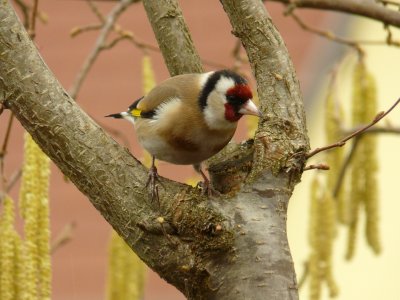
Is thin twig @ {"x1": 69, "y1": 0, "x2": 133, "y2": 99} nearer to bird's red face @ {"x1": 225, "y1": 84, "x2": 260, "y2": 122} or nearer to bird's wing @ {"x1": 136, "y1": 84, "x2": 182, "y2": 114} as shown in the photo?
bird's wing @ {"x1": 136, "y1": 84, "x2": 182, "y2": 114}

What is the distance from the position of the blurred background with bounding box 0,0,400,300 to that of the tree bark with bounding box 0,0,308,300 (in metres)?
4.43

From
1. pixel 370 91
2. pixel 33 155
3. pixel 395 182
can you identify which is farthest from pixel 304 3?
pixel 395 182

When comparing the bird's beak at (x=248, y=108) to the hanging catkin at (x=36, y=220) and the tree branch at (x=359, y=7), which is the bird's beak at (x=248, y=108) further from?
the hanging catkin at (x=36, y=220)

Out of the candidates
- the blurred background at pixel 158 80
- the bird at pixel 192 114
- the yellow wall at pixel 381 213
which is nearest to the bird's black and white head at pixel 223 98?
the bird at pixel 192 114

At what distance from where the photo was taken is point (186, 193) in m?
1.87

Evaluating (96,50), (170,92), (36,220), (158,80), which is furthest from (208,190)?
(158,80)

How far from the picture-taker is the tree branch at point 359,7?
2.60 meters

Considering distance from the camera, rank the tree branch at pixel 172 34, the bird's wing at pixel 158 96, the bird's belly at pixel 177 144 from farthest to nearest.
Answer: the bird's wing at pixel 158 96 < the bird's belly at pixel 177 144 < the tree branch at pixel 172 34

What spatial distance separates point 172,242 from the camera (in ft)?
5.89

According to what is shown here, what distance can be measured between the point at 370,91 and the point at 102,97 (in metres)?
4.38

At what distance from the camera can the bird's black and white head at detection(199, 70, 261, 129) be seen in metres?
2.58

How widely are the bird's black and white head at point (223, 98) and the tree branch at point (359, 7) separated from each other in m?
0.32

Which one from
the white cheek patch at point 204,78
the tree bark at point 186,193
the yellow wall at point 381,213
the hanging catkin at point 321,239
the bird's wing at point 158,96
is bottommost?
the tree bark at point 186,193

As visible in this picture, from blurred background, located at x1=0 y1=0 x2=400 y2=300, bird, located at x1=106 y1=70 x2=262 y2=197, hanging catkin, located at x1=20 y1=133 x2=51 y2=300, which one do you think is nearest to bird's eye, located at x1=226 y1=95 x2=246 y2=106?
bird, located at x1=106 y1=70 x2=262 y2=197
